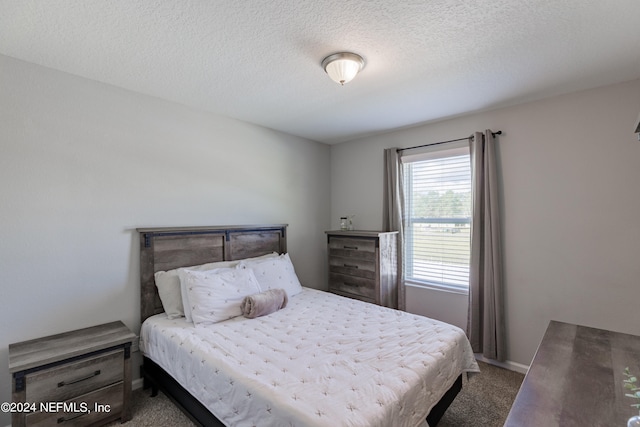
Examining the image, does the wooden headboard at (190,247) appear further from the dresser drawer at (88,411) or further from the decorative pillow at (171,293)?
the dresser drawer at (88,411)

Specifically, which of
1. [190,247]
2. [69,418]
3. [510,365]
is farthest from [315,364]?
[510,365]

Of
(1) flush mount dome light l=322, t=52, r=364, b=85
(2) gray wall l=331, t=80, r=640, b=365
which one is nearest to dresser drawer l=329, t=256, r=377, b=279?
(2) gray wall l=331, t=80, r=640, b=365

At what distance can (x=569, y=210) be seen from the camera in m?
2.49

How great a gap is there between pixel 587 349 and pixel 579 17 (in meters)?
1.79

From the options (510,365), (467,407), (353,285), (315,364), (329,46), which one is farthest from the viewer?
(353,285)

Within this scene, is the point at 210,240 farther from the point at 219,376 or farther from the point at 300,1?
the point at 300,1

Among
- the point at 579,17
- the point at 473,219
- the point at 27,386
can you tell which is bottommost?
the point at 27,386

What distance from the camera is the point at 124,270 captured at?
2408 mm

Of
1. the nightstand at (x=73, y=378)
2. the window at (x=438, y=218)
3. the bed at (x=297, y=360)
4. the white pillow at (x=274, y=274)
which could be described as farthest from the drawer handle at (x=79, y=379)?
the window at (x=438, y=218)

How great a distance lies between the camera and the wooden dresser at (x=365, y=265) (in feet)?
10.6

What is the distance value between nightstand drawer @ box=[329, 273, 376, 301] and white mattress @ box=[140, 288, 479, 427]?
731 millimetres

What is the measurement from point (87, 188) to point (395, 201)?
3.09 meters

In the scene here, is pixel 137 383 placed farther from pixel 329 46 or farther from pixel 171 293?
pixel 329 46

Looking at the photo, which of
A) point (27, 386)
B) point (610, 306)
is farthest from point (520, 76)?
point (27, 386)
